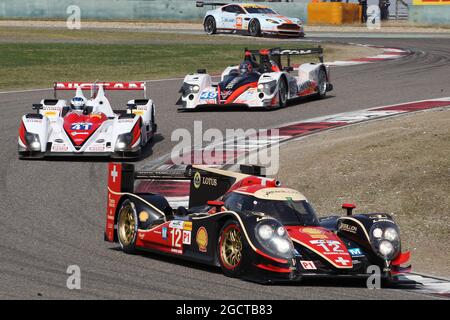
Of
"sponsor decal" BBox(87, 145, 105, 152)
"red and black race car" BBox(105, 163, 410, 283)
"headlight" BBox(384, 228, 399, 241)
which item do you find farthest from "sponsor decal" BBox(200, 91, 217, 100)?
"headlight" BBox(384, 228, 399, 241)

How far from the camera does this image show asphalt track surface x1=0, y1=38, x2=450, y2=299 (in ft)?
34.6

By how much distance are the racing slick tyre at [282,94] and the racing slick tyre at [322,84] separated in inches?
64.1

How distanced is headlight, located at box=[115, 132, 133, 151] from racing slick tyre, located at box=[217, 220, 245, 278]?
8242mm

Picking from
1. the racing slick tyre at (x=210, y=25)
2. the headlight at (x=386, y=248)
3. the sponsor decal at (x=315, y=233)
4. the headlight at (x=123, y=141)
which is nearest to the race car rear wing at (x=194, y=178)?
the sponsor decal at (x=315, y=233)

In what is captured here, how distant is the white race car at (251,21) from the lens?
142 ft

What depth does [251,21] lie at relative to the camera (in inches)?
1756

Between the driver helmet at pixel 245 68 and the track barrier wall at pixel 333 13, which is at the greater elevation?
the track barrier wall at pixel 333 13

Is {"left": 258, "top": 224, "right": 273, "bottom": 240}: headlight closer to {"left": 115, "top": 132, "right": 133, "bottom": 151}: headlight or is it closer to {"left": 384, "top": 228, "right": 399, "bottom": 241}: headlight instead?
{"left": 384, "top": 228, "right": 399, "bottom": 241}: headlight

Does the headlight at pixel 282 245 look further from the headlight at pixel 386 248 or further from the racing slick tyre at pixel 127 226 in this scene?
the racing slick tyre at pixel 127 226

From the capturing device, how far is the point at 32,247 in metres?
12.8

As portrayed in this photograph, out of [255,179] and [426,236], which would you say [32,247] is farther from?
[426,236]

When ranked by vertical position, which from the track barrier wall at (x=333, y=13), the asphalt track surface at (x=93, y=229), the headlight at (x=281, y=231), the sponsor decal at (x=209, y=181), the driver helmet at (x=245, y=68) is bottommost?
the asphalt track surface at (x=93, y=229)
